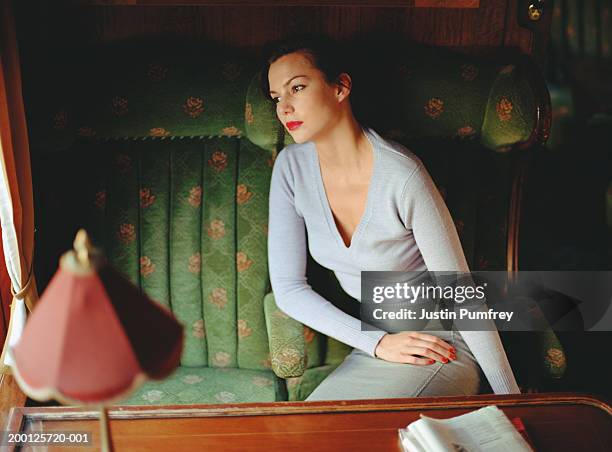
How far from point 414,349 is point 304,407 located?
37 cm

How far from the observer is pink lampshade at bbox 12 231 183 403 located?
0.62m

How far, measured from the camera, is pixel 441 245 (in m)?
1.46

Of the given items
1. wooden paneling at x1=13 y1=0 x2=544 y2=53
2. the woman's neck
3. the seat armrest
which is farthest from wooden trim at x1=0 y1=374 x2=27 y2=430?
the woman's neck

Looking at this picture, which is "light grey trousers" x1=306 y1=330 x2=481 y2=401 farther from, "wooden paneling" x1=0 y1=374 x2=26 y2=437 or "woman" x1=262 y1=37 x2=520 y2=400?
"wooden paneling" x1=0 y1=374 x2=26 y2=437

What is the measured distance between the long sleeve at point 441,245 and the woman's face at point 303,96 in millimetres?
230

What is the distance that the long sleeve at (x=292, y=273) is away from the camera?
157 centimetres

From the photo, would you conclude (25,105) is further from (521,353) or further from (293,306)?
(521,353)

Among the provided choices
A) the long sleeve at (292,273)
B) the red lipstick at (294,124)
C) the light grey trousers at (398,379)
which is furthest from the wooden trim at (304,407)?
the red lipstick at (294,124)

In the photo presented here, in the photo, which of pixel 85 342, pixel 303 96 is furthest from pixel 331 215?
pixel 85 342

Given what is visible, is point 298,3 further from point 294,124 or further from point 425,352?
point 425,352

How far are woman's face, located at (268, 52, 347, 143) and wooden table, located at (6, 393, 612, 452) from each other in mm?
602

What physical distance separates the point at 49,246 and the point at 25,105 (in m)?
0.35

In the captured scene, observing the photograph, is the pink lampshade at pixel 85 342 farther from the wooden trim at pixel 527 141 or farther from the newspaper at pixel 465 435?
the wooden trim at pixel 527 141

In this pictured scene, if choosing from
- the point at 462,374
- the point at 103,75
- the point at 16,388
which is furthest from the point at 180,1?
the point at 462,374
